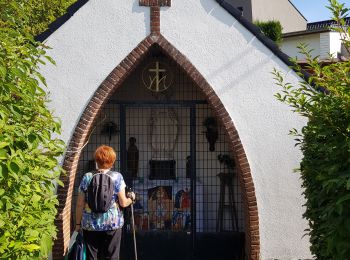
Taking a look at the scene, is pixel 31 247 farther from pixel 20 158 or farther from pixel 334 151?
pixel 334 151

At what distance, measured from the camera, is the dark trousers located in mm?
5570

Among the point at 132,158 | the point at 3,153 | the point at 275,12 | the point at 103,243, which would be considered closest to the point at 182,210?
the point at 132,158

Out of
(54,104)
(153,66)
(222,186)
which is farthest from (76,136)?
(222,186)

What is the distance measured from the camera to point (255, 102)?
697 cm

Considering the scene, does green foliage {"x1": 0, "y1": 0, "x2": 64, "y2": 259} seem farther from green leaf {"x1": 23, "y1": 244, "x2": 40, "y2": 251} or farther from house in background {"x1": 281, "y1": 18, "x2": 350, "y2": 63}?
house in background {"x1": 281, "y1": 18, "x2": 350, "y2": 63}

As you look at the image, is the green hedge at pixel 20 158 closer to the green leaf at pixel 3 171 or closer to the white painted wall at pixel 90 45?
the green leaf at pixel 3 171

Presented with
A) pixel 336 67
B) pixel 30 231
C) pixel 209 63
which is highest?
pixel 209 63

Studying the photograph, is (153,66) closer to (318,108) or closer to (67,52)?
(67,52)

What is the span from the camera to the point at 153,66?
8133 millimetres

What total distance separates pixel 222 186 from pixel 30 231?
5.34m

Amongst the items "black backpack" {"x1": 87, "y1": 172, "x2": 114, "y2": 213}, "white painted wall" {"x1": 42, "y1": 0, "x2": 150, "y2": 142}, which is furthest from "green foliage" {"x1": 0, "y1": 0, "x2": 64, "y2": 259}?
"white painted wall" {"x1": 42, "y1": 0, "x2": 150, "y2": 142}

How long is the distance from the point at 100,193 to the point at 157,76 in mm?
3101

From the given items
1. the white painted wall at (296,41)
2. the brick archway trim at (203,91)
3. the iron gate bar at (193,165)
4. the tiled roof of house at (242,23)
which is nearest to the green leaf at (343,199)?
the brick archway trim at (203,91)

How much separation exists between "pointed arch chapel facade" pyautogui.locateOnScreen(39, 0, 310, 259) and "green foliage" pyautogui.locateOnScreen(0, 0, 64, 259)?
117 inches
